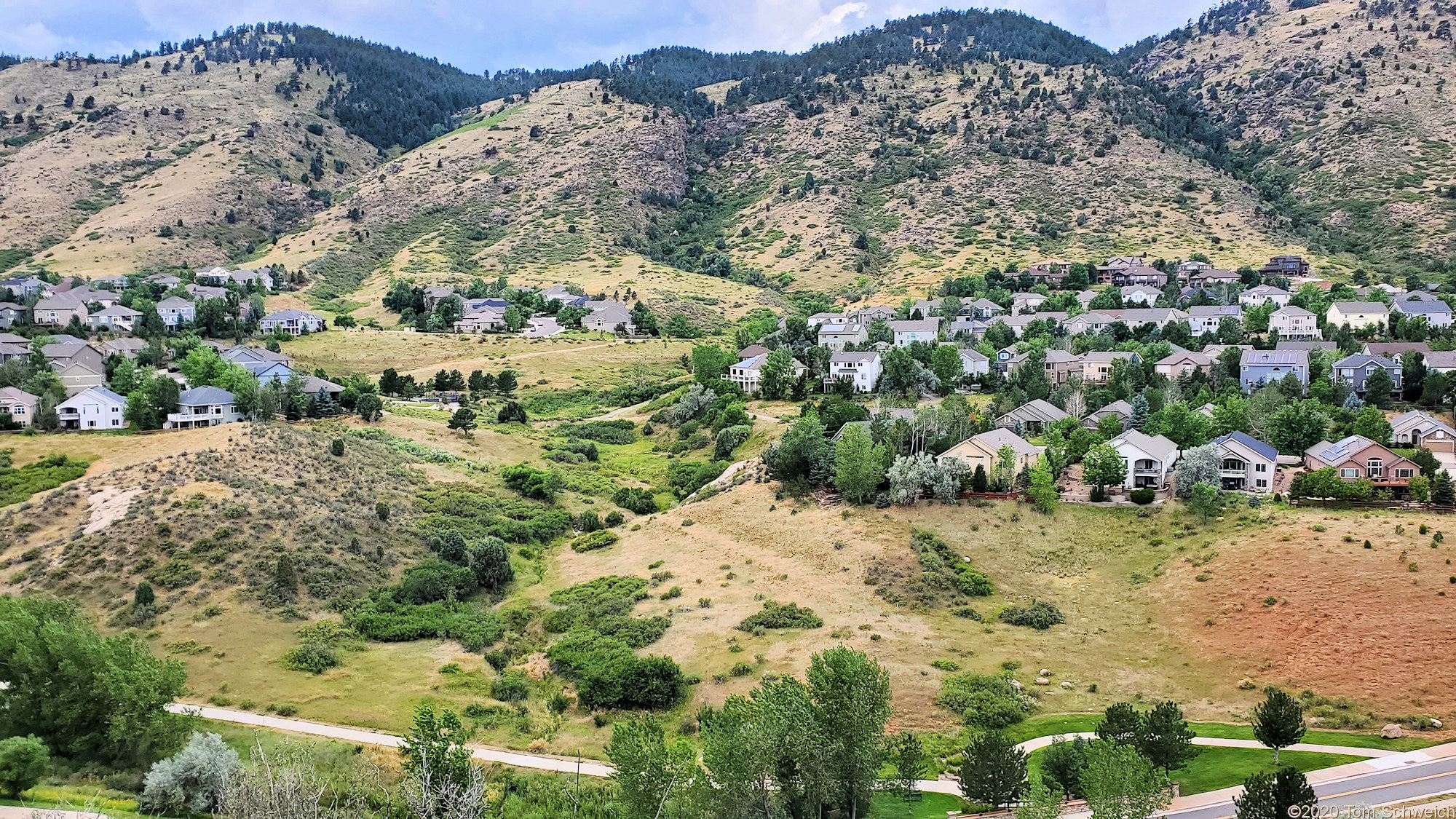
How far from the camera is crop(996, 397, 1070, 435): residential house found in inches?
2331

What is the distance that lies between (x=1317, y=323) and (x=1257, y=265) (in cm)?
3405

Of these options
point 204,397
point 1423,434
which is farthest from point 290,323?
point 1423,434

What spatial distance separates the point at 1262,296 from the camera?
92.1m

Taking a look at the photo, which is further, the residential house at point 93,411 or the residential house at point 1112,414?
the residential house at point 1112,414

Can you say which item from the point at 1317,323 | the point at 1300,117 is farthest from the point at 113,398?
the point at 1300,117

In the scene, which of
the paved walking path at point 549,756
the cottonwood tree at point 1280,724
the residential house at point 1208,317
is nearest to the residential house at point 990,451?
the paved walking path at point 549,756

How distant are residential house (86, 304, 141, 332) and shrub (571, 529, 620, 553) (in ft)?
202

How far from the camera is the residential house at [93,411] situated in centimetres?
5703

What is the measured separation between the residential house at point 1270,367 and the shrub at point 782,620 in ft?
142

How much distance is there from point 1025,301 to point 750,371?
3567 centimetres

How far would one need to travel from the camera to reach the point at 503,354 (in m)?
93.3

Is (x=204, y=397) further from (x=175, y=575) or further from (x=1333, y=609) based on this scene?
(x=1333, y=609)

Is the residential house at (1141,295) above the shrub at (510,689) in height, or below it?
above

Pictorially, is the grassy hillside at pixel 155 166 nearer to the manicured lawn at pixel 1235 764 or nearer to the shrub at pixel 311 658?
the shrub at pixel 311 658
